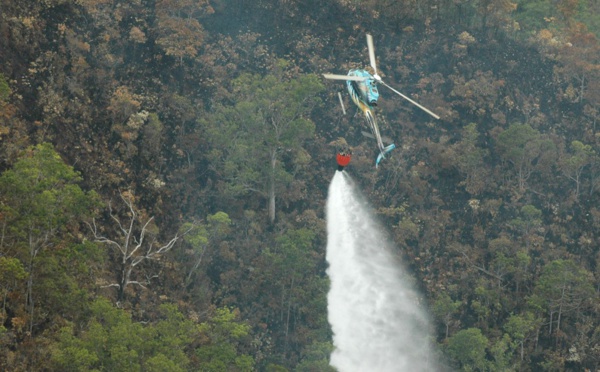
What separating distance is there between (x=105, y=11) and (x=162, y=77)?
6699mm

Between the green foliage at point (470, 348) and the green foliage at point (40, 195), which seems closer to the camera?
the green foliage at point (40, 195)

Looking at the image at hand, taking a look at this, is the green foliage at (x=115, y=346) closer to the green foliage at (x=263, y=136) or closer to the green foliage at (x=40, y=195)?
the green foliage at (x=40, y=195)

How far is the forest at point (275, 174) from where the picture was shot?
5125 centimetres

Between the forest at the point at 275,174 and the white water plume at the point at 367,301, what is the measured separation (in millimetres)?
951

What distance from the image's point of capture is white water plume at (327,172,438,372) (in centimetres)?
6141

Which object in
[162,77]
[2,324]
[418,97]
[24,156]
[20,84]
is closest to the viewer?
[2,324]

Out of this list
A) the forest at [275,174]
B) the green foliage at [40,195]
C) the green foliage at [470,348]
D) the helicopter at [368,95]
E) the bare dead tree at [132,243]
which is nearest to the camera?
the green foliage at [40,195]

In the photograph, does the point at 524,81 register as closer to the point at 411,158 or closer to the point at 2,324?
the point at 411,158

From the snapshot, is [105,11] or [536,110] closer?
[105,11]

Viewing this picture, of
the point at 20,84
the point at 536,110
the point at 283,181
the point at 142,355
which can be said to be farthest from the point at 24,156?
the point at 536,110

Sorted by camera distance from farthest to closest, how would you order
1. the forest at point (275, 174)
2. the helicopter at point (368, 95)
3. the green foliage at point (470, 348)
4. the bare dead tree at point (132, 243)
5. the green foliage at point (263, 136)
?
the green foliage at point (263, 136), the helicopter at point (368, 95), the green foliage at point (470, 348), the bare dead tree at point (132, 243), the forest at point (275, 174)

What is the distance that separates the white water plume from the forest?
3.12 ft

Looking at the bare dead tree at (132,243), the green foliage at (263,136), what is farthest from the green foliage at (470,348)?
the bare dead tree at (132,243)

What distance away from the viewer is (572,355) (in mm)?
61344
